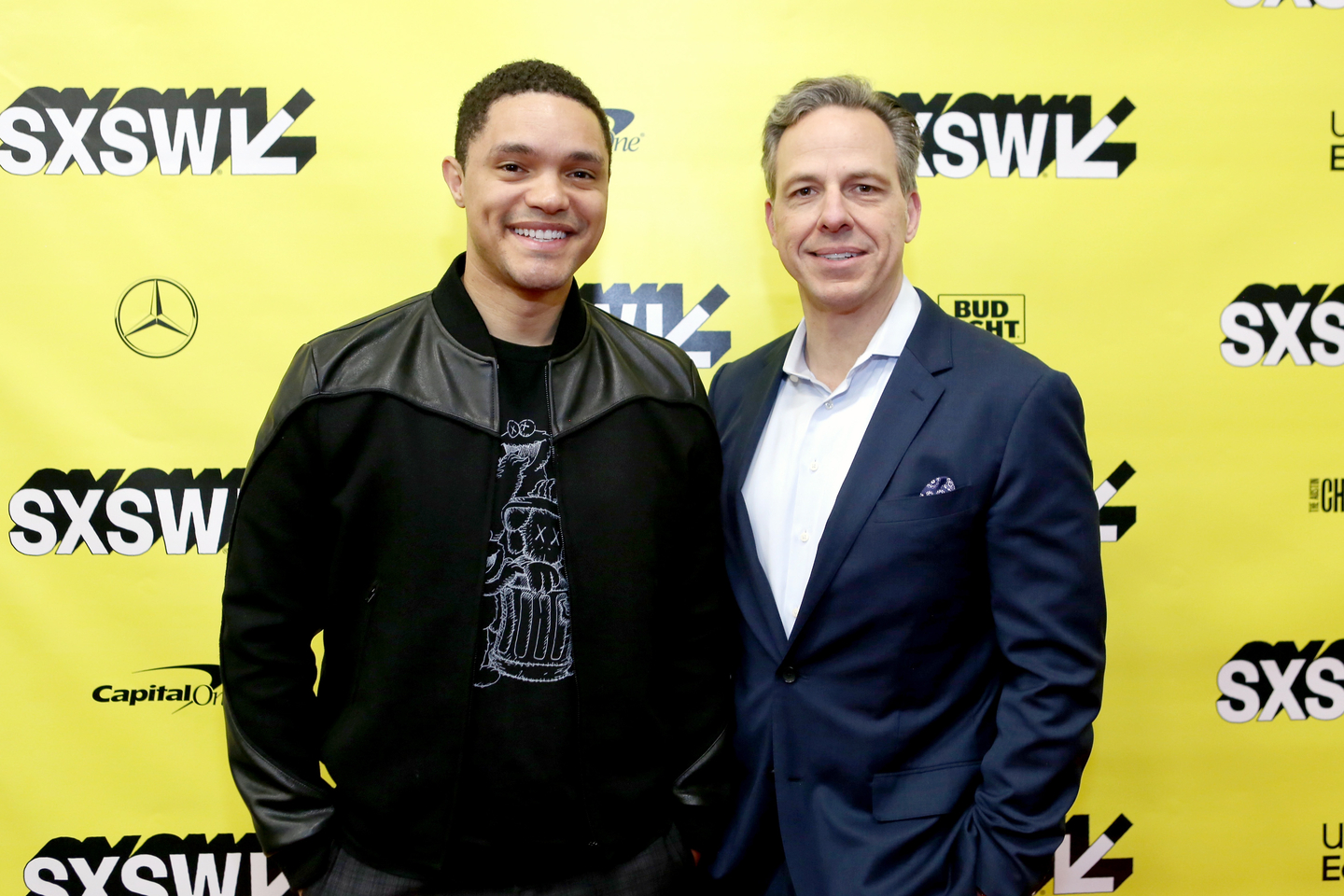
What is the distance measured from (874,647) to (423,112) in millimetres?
1696

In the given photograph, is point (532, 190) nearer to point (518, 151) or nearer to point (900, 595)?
point (518, 151)

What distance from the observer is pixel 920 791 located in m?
1.39

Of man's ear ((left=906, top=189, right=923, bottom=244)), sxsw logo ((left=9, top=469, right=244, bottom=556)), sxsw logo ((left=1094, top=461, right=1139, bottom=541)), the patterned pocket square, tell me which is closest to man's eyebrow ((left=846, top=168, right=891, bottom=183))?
man's ear ((left=906, top=189, right=923, bottom=244))

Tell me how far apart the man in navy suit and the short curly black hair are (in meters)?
0.43

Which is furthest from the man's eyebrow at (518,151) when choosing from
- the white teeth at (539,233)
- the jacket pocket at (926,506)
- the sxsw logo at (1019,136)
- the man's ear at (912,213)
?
the sxsw logo at (1019,136)

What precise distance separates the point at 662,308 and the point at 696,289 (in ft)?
0.34

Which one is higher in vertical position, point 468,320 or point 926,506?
point 468,320

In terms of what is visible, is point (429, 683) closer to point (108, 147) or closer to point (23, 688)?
point (23, 688)

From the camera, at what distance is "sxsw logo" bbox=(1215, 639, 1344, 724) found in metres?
2.27

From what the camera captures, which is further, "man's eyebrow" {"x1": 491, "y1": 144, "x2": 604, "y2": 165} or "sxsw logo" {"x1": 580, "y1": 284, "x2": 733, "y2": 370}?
"sxsw logo" {"x1": 580, "y1": 284, "x2": 733, "y2": 370}

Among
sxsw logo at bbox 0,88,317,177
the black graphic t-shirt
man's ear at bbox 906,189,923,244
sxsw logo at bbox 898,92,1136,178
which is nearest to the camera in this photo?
the black graphic t-shirt

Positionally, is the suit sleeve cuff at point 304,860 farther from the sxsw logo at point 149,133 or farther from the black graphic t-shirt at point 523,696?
the sxsw logo at point 149,133

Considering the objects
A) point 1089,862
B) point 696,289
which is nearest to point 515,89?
point 696,289

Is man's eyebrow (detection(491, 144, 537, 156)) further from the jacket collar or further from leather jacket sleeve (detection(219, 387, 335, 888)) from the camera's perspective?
leather jacket sleeve (detection(219, 387, 335, 888))
